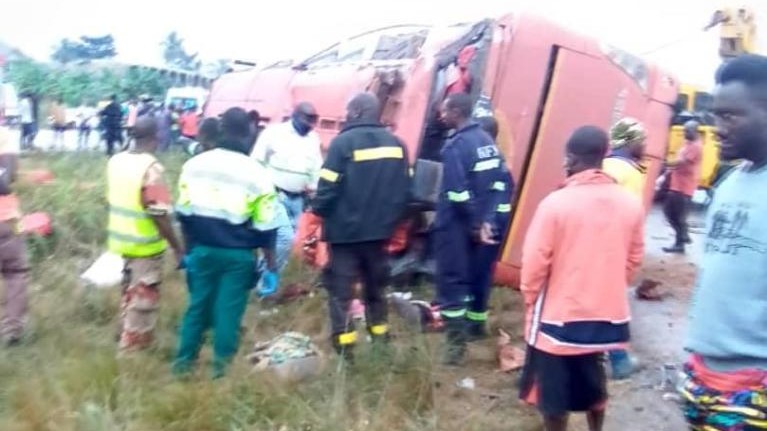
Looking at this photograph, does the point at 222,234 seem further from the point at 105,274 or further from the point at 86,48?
the point at 86,48

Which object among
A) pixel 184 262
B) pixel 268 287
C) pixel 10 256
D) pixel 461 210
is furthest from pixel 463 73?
pixel 10 256

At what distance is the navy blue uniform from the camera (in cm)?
532

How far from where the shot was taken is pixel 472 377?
5.38 meters

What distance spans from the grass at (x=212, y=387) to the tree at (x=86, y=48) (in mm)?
46497

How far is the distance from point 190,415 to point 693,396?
7.96 feet

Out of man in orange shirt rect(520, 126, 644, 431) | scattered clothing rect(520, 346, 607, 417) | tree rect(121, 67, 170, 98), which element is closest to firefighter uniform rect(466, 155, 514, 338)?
man in orange shirt rect(520, 126, 644, 431)

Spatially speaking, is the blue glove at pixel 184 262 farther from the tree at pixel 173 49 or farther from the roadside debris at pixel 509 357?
the tree at pixel 173 49

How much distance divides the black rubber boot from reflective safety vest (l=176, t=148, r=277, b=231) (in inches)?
57.0

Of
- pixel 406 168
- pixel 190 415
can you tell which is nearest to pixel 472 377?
pixel 406 168

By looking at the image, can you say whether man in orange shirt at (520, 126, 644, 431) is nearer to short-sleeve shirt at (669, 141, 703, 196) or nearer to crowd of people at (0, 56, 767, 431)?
crowd of people at (0, 56, 767, 431)

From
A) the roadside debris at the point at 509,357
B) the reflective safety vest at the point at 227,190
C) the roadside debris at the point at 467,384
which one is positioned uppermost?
the reflective safety vest at the point at 227,190

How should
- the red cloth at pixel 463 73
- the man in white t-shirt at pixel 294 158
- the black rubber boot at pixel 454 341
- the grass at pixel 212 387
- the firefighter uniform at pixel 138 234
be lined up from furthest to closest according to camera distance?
the man in white t-shirt at pixel 294 158 → the red cloth at pixel 463 73 → the black rubber boot at pixel 454 341 → the firefighter uniform at pixel 138 234 → the grass at pixel 212 387

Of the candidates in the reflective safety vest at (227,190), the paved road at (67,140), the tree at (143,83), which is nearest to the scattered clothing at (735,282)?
the reflective safety vest at (227,190)

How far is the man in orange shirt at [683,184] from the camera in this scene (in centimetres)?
939
